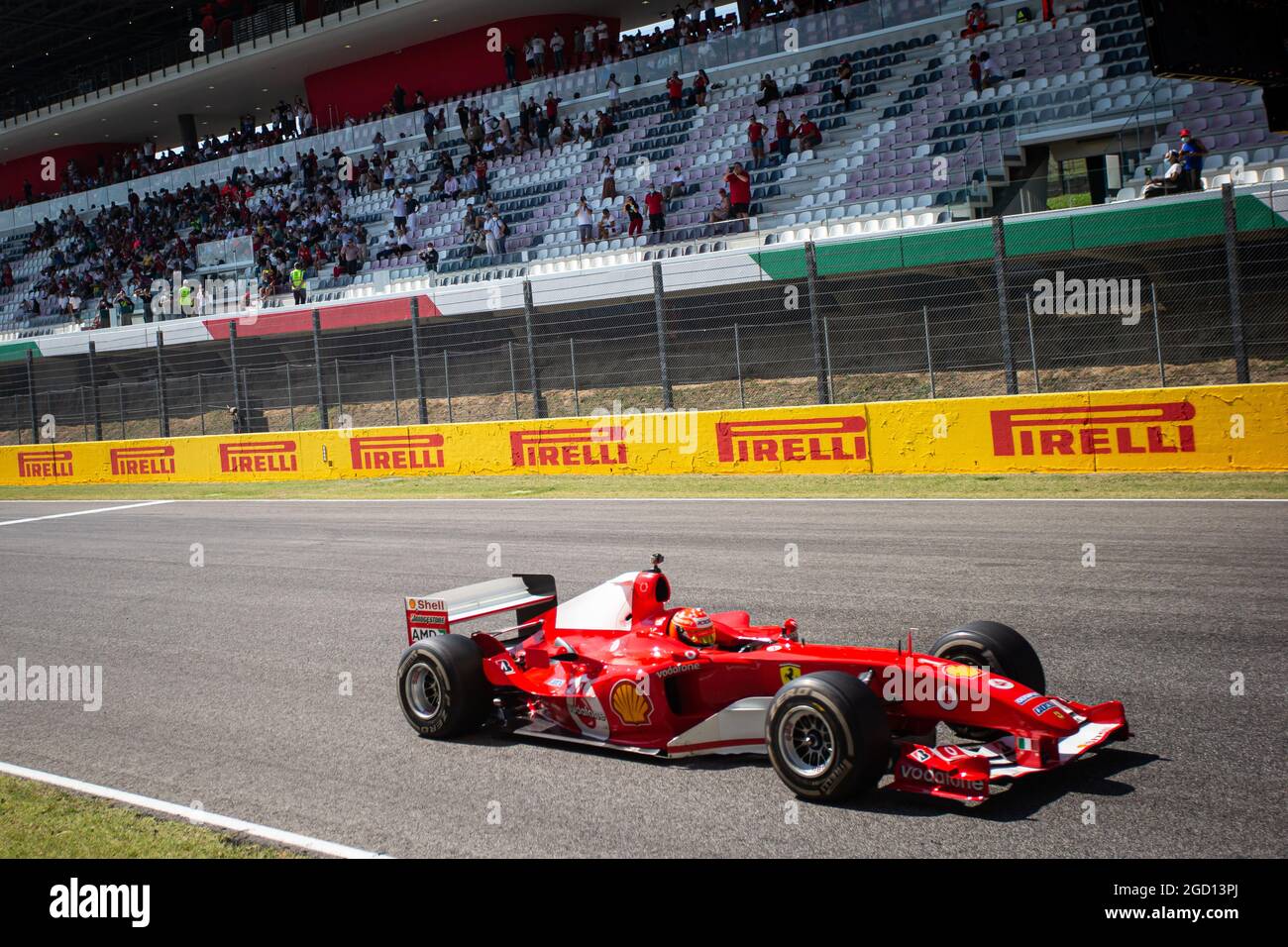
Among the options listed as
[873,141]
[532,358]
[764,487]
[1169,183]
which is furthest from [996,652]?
[873,141]

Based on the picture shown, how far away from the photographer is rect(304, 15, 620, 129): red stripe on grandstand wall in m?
36.2

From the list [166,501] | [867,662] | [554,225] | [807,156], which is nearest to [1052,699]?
[867,662]

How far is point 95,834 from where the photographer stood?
5117 millimetres

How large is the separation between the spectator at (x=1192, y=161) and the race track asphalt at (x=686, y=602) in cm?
799

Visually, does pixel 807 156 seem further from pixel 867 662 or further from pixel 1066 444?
pixel 867 662

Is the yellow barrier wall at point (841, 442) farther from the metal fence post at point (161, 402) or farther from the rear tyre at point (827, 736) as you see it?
the rear tyre at point (827, 736)

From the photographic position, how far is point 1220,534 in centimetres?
973

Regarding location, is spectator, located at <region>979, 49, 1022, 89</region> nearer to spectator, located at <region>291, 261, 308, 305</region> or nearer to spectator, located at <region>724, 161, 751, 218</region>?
spectator, located at <region>724, 161, 751, 218</region>

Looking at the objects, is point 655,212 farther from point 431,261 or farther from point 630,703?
point 630,703

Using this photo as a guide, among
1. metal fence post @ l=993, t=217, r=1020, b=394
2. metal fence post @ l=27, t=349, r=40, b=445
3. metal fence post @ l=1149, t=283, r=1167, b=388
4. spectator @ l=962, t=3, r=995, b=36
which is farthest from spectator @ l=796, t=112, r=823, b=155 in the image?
metal fence post @ l=27, t=349, r=40, b=445

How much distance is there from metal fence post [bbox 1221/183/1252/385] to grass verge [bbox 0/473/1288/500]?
1.95 m

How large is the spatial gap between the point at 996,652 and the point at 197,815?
12.6 feet

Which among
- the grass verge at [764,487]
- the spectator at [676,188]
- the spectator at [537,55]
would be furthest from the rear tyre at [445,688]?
the spectator at [537,55]

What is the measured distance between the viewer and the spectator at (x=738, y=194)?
945 inches
